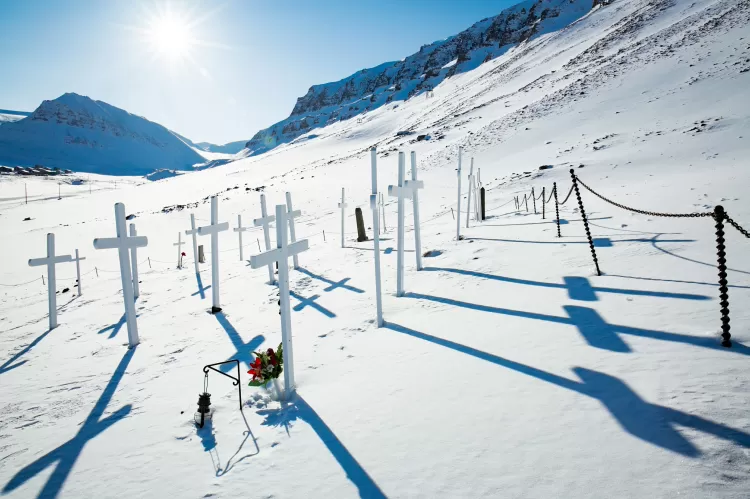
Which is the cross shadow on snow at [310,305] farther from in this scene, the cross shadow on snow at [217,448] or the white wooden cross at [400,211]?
the cross shadow on snow at [217,448]

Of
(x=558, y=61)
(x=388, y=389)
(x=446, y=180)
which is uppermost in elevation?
(x=558, y=61)

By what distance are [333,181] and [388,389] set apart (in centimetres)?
3784

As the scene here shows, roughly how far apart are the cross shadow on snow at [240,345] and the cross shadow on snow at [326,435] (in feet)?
6.08

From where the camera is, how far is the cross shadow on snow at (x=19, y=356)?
771 cm

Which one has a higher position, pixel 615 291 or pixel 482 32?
pixel 482 32

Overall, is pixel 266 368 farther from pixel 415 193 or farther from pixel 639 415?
pixel 415 193

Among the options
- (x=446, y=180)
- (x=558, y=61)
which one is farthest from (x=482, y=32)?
(x=446, y=180)

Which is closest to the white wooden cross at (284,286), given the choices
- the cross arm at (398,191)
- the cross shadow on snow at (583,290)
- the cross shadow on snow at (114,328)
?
the cross arm at (398,191)

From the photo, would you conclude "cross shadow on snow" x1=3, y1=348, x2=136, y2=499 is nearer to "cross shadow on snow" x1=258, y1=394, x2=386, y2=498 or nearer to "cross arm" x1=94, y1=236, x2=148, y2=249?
"cross shadow on snow" x1=258, y1=394, x2=386, y2=498

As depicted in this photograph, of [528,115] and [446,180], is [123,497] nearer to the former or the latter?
[446,180]

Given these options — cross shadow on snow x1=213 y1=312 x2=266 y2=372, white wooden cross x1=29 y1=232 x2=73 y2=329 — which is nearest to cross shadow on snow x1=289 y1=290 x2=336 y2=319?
cross shadow on snow x1=213 y1=312 x2=266 y2=372

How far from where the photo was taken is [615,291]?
5.90 metres

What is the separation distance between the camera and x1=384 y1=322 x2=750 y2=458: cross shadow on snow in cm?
272

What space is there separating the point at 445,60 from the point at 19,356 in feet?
546
